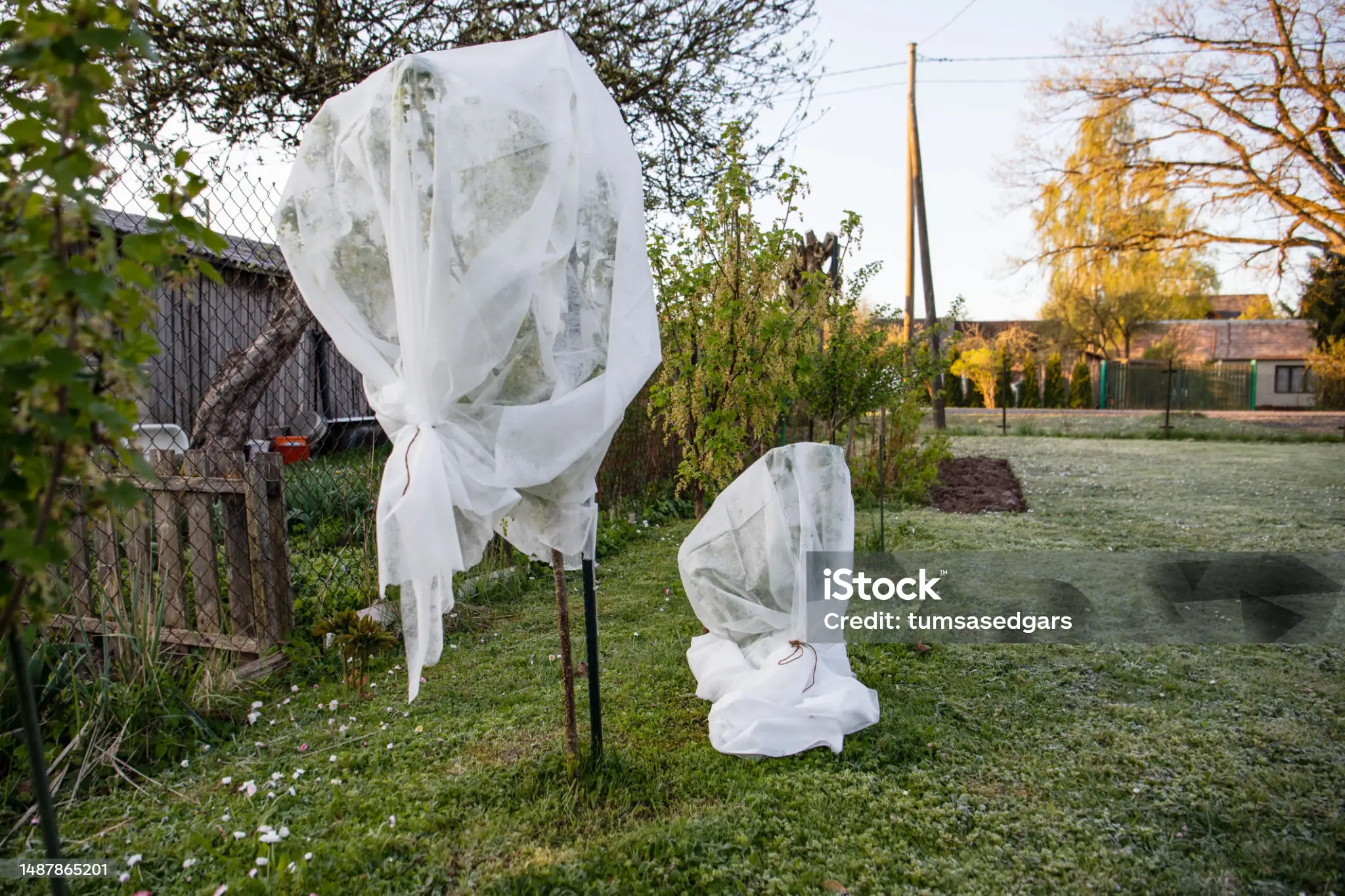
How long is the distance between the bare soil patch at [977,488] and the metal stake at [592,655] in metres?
5.85

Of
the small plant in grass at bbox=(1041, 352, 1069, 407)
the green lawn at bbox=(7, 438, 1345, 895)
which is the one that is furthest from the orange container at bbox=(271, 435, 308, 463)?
the small plant in grass at bbox=(1041, 352, 1069, 407)

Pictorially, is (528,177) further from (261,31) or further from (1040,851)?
(261,31)

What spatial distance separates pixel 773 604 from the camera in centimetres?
312

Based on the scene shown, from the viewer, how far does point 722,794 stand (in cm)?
239

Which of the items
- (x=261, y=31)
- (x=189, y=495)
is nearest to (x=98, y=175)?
(x=189, y=495)

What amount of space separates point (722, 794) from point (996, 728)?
1190 mm

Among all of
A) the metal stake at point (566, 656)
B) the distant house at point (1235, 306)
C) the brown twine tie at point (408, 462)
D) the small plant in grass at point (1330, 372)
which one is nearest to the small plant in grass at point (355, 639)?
the metal stake at point (566, 656)

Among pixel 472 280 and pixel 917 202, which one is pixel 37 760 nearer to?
pixel 472 280

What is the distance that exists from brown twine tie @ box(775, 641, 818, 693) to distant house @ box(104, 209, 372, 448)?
4.30 m

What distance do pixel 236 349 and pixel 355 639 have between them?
3289 millimetres

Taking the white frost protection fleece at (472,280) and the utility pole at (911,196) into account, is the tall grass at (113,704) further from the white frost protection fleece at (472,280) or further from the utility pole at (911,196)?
the utility pole at (911,196)

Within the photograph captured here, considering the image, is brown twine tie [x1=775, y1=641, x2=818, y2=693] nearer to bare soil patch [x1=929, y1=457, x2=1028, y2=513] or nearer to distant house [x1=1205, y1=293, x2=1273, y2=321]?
bare soil patch [x1=929, y1=457, x2=1028, y2=513]

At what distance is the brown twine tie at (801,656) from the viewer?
2.90m

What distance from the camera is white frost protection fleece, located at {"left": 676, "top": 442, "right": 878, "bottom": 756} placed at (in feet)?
8.99
